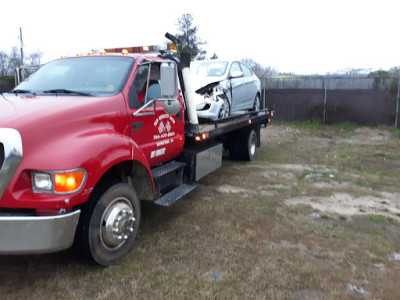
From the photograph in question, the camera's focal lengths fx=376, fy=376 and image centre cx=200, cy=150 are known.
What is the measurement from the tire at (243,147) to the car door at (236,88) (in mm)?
669

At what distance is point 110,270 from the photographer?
12.0 feet

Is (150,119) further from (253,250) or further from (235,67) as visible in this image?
(235,67)

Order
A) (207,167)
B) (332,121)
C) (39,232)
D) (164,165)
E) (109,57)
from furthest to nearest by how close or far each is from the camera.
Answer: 1. (332,121)
2. (207,167)
3. (164,165)
4. (109,57)
5. (39,232)

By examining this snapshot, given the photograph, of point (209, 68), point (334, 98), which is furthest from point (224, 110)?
point (334, 98)

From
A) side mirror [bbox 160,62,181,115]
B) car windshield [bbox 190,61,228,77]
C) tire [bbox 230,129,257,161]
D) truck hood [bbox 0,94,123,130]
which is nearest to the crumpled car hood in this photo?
car windshield [bbox 190,61,228,77]

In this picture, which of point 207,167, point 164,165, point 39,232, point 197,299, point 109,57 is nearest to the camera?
point 39,232

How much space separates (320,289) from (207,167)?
123 inches

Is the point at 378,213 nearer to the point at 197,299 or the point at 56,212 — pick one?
the point at 197,299

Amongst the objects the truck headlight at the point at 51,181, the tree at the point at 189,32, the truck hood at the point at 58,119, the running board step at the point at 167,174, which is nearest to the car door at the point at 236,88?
the running board step at the point at 167,174

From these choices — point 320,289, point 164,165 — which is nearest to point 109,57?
point 164,165

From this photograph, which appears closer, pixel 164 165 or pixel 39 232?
pixel 39 232

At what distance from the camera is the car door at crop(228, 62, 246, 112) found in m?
8.23

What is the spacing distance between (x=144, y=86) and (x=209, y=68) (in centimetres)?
416

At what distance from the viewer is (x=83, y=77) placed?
14.6 feet
